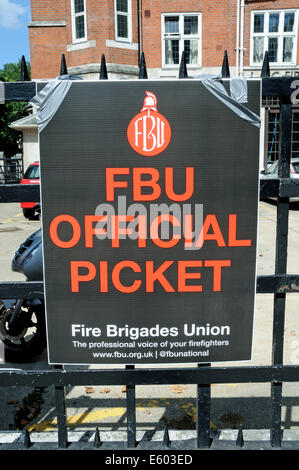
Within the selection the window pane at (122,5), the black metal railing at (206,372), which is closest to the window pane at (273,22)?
the window pane at (122,5)

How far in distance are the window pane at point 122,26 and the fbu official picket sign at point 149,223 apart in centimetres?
1908

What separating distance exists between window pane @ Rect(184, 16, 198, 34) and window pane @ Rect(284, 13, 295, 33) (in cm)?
408

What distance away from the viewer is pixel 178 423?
122 inches

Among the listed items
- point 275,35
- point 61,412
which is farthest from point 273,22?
point 61,412

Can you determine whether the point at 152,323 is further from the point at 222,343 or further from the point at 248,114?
the point at 248,114

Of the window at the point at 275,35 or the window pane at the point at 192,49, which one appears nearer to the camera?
the window at the point at 275,35

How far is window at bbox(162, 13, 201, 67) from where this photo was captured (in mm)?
20086

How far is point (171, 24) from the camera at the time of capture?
796 inches

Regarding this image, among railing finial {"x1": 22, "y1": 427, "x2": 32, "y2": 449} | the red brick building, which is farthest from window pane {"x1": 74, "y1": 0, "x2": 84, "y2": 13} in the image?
railing finial {"x1": 22, "y1": 427, "x2": 32, "y2": 449}

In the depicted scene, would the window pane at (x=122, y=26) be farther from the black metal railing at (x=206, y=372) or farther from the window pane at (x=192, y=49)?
the black metal railing at (x=206, y=372)

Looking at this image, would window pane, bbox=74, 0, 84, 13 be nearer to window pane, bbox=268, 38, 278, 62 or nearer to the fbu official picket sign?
window pane, bbox=268, 38, 278, 62

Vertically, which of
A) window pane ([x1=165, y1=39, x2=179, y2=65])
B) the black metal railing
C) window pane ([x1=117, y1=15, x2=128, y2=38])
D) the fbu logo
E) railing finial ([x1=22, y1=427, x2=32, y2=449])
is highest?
window pane ([x1=117, y1=15, x2=128, y2=38])

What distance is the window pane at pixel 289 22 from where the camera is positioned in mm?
20000

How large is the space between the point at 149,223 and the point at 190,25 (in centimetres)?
2043
